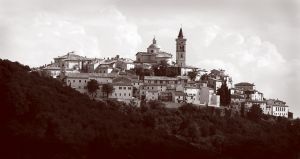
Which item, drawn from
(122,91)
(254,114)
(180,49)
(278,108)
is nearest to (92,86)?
(122,91)

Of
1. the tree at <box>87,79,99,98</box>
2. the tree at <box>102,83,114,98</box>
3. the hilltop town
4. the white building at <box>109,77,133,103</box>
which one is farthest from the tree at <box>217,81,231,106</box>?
the tree at <box>87,79,99,98</box>

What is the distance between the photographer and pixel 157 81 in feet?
233

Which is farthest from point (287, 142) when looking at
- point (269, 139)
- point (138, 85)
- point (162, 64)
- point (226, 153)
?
point (162, 64)

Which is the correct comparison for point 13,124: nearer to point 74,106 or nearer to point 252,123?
point 74,106

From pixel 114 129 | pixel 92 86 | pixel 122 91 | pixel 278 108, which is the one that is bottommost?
pixel 114 129

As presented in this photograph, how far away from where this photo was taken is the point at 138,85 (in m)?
68.6

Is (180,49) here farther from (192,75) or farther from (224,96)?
(224,96)

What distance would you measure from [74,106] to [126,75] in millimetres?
11020

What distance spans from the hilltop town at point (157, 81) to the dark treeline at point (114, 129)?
2.00m

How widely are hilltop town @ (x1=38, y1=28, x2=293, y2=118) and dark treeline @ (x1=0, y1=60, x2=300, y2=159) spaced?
2.00 meters

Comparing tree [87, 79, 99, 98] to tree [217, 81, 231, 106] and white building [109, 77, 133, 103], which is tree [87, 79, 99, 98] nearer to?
white building [109, 77, 133, 103]

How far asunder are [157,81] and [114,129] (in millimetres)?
13247

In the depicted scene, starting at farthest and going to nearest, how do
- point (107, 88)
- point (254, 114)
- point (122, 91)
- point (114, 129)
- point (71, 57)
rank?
point (71, 57) < point (254, 114) < point (122, 91) < point (107, 88) < point (114, 129)

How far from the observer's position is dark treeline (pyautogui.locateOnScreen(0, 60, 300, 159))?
53.1 metres
